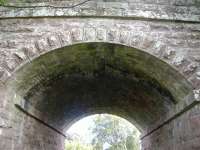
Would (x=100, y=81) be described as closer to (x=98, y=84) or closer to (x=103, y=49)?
(x=98, y=84)

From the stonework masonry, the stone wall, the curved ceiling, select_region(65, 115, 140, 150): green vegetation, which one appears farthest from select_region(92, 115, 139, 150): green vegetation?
the stonework masonry

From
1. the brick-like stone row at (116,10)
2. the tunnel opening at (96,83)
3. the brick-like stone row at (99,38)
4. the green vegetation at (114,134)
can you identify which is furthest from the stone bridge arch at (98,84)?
the green vegetation at (114,134)

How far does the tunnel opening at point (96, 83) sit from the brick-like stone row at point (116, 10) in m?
0.64

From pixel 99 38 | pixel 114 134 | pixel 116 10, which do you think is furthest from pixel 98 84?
pixel 114 134

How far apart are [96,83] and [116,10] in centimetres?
244

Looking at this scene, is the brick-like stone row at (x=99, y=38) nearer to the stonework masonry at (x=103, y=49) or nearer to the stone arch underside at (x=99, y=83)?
the stonework masonry at (x=103, y=49)

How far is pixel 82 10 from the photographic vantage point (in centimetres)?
545

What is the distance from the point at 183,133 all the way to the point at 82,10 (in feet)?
9.60

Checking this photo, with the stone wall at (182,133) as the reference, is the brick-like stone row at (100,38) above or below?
above

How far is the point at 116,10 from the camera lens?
5434mm

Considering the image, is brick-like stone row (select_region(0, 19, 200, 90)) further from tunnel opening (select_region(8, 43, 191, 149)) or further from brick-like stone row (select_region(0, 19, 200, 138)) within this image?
tunnel opening (select_region(8, 43, 191, 149))

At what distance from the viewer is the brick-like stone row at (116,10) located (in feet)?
17.8

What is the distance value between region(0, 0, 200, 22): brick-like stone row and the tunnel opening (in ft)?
2.09

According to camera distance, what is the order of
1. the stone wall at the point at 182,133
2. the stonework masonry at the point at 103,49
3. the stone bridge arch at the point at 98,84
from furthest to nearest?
the stone bridge arch at the point at 98,84
the stonework masonry at the point at 103,49
the stone wall at the point at 182,133
